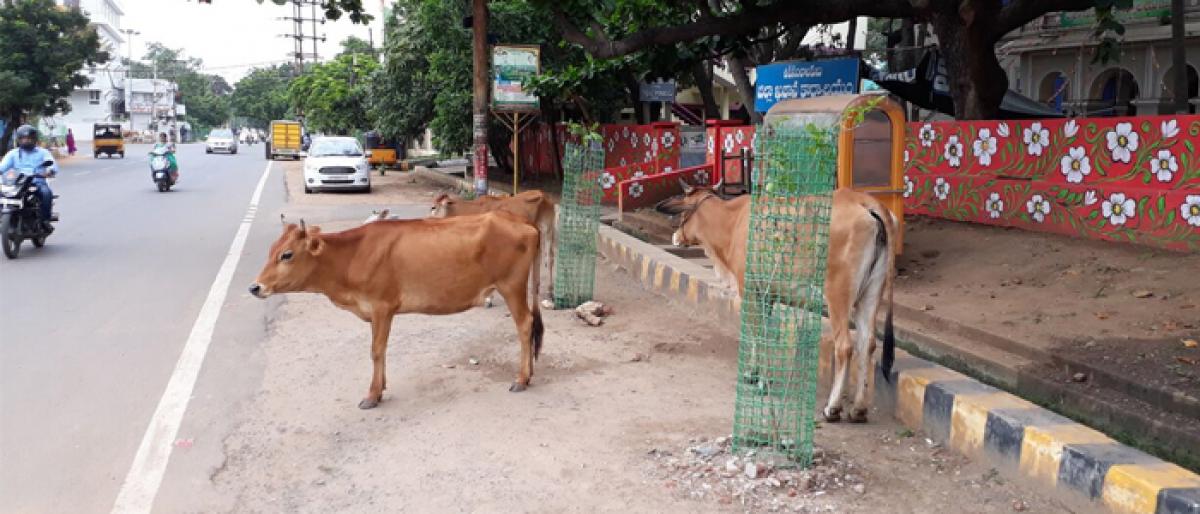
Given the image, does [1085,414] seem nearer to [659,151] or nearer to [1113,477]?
[1113,477]

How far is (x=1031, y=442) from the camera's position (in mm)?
4285

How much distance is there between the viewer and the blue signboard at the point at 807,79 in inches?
545

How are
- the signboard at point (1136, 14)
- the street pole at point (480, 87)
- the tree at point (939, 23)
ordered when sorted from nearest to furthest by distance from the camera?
the tree at point (939, 23) < the street pole at point (480, 87) < the signboard at point (1136, 14)

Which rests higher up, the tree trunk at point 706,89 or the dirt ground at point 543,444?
the tree trunk at point 706,89

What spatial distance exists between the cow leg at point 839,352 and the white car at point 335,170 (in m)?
20.4

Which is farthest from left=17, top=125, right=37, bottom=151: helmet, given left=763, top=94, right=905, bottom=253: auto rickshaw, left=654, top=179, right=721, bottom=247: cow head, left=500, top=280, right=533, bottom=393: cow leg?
left=763, top=94, right=905, bottom=253: auto rickshaw

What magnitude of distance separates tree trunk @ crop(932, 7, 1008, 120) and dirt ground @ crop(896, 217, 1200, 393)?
1.80 metres

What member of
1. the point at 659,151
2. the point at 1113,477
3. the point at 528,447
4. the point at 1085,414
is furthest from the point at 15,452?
the point at 659,151

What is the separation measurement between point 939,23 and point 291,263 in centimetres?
870

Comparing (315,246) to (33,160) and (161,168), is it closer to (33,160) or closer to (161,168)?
(33,160)

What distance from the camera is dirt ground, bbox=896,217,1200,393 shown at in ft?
22.9

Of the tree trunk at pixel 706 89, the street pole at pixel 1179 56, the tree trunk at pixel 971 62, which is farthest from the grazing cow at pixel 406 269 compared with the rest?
the tree trunk at pixel 706 89

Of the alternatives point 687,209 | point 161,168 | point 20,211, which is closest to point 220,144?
point 161,168

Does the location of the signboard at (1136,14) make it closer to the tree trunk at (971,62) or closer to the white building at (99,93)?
the tree trunk at (971,62)
